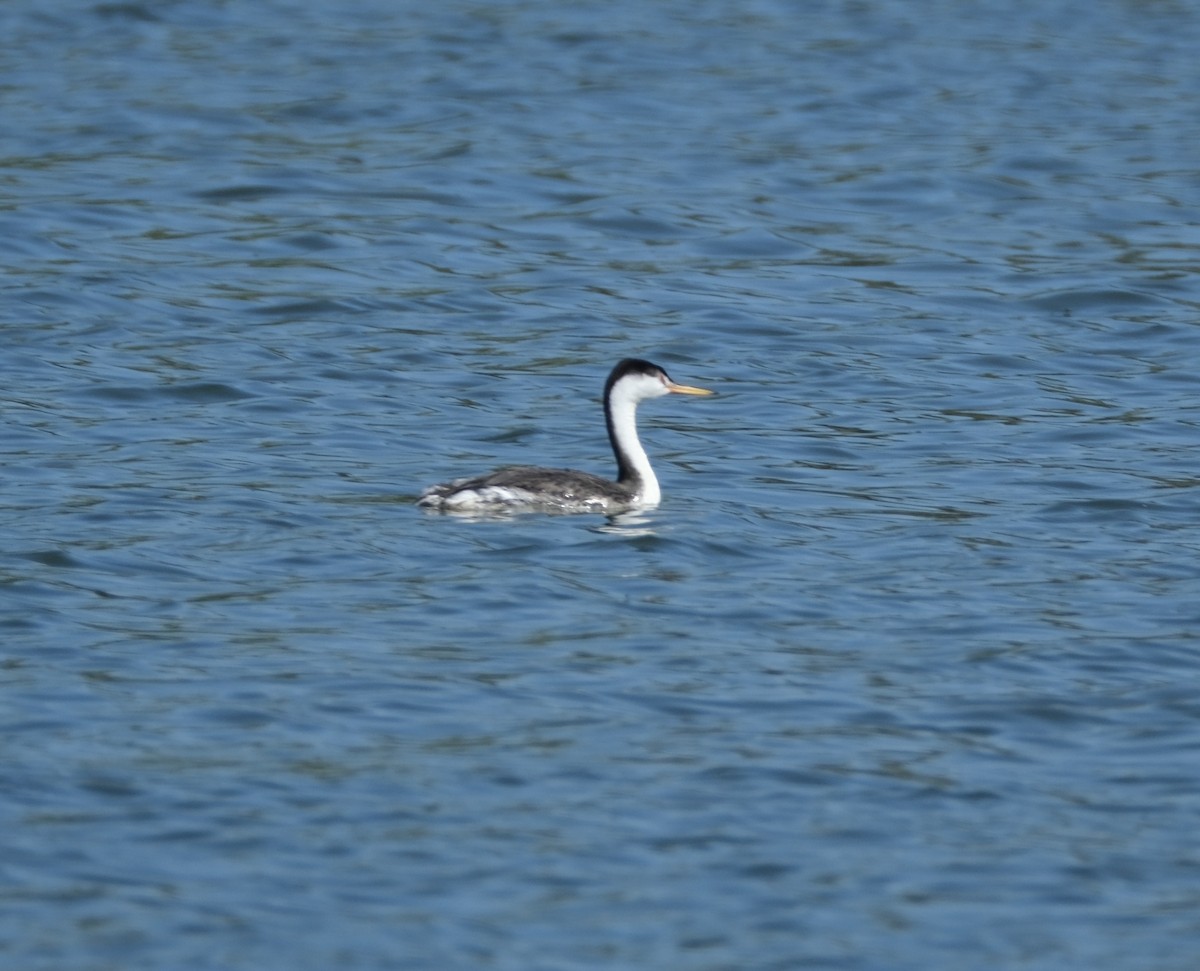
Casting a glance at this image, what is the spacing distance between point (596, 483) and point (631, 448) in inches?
23.3

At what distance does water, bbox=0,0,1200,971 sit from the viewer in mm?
8062

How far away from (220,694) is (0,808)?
153cm

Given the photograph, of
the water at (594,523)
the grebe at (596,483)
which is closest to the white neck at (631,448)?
the grebe at (596,483)

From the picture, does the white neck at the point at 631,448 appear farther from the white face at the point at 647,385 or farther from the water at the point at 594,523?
the water at the point at 594,523

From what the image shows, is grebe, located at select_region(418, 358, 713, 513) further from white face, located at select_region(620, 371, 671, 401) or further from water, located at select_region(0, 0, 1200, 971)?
water, located at select_region(0, 0, 1200, 971)

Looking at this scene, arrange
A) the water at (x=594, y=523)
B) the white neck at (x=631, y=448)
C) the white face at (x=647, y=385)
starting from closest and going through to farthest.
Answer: the water at (x=594, y=523) → the white neck at (x=631, y=448) → the white face at (x=647, y=385)

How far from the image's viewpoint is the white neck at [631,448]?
45.0 ft

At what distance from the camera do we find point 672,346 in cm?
1842

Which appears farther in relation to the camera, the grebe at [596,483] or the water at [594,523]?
the grebe at [596,483]

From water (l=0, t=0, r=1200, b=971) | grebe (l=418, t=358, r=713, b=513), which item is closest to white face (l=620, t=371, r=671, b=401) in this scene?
grebe (l=418, t=358, r=713, b=513)

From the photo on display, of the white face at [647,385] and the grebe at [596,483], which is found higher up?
the white face at [647,385]

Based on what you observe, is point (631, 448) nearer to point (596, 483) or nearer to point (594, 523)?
point (596, 483)

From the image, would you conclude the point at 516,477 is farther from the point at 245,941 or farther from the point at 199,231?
the point at 199,231

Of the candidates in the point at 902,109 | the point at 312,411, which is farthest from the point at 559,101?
the point at 312,411
